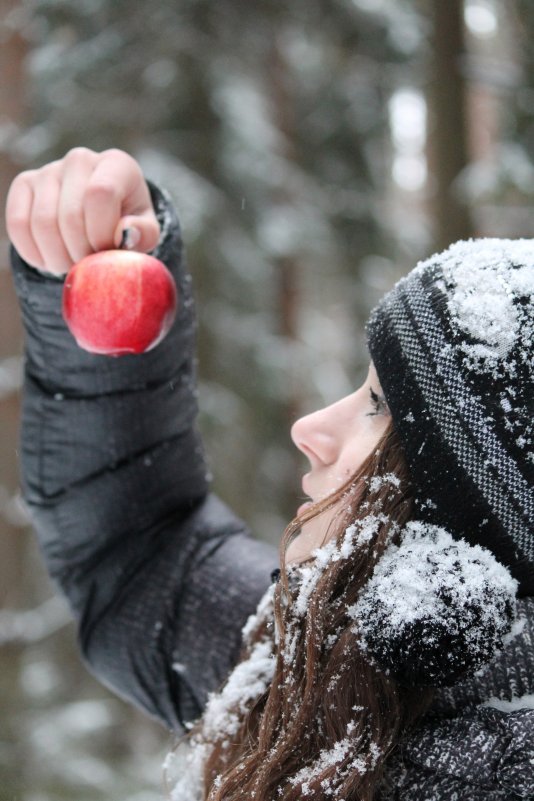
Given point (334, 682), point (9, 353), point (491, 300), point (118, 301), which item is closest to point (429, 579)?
point (334, 682)

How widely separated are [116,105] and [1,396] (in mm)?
4071

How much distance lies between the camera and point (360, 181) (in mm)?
8195

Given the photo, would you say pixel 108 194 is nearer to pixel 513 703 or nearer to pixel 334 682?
pixel 334 682

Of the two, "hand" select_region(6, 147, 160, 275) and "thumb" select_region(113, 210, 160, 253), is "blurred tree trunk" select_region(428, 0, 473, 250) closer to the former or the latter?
"thumb" select_region(113, 210, 160, 253)

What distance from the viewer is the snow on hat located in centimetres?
136

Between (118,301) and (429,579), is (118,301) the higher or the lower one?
the higher one

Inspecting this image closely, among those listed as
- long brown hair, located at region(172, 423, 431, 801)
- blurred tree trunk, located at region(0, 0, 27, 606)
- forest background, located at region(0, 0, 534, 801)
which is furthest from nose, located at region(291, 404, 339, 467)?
blurred tree trunk, located at region(0, 0, 27, 606)

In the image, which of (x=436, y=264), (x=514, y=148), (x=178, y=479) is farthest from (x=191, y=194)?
(x=436, y=264)

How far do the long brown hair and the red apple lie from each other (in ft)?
1.83

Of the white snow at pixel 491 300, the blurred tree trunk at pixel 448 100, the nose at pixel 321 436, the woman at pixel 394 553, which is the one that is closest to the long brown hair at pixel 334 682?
the woman at pixel 394 553

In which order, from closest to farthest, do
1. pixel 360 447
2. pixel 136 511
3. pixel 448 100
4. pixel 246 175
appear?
pixel 360 447
pixel 136 511
pixel 448 100
pixel 246 175

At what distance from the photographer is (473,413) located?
4.50 feet

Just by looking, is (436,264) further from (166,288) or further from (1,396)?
(1,396)

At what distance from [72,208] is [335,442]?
0.74 meters
